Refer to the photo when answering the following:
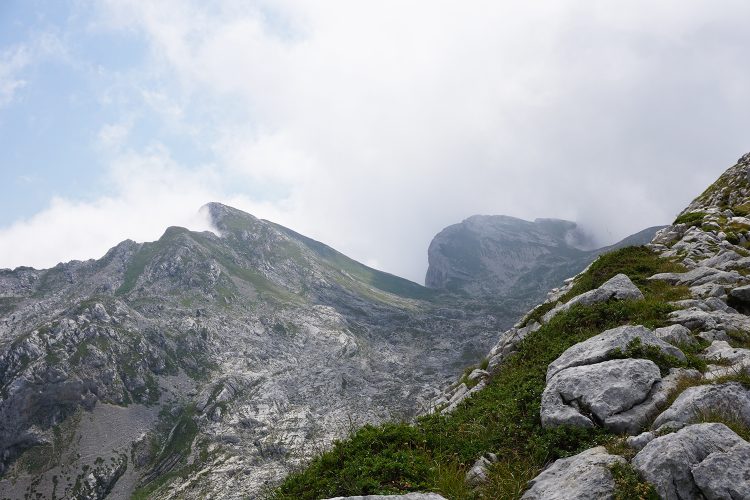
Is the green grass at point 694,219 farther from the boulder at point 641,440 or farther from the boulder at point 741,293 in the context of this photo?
the boulder at point 641,440

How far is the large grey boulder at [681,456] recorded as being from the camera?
29.8 ft

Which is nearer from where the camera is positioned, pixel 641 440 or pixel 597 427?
pixel 641 440

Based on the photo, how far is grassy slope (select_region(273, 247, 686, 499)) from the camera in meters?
11.1

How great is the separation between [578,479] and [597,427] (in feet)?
9.11

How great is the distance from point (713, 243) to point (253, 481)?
178792 mm

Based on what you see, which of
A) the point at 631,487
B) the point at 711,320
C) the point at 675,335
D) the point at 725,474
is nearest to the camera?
the point at 725,474

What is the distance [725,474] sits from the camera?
895 centimetres

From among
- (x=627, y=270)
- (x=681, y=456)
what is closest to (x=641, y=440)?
(x=681, y=456)

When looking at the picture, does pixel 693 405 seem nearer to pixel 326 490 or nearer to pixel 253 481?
pixel 326 490

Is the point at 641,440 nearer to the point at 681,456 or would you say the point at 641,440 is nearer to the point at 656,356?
the point at 681,456

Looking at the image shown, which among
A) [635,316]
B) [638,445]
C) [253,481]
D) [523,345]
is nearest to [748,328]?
[635,316]

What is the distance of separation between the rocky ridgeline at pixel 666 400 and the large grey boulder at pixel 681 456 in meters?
0.02

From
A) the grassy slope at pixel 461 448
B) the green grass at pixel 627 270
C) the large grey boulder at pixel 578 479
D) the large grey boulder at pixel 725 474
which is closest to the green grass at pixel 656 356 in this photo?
the grassy slope at pixel 461 448

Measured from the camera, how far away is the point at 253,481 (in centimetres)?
17012
